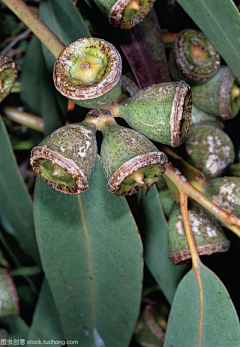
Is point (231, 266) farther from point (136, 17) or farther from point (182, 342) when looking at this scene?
point (136, 17)

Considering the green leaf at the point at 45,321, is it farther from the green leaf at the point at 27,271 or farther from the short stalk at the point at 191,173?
the short stalk at the point at 191,173

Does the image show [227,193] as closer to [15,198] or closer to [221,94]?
[221,94]

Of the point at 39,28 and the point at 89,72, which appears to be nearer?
the point at 89,72

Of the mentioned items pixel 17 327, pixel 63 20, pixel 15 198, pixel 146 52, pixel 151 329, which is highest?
pixel 63 20

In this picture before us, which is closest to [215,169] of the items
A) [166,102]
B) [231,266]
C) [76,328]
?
[231,266]

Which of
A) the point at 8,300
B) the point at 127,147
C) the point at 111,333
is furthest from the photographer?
the point at 8,300

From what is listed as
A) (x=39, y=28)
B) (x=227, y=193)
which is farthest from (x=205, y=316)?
(x=39, y=28)

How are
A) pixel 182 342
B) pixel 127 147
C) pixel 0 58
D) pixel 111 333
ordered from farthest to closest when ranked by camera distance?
pixel 111 333, pixel 182 342, pixel 0 58, pixel 127 147
